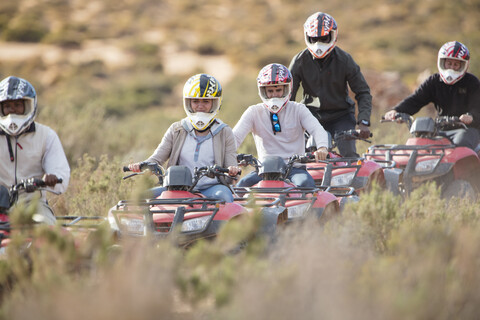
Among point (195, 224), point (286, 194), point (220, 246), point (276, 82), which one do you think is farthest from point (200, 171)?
point (220, 246)

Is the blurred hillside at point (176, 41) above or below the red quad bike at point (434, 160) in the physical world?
above

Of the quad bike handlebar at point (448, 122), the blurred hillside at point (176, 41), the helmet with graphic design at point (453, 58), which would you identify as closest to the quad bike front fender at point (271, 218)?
the quad bike handlebar at point (448, 122)

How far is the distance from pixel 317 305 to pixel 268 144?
5.75 m

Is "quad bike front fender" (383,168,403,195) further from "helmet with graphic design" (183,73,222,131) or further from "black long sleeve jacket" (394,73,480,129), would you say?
"helmet with graphic design" (183,73,222,131)

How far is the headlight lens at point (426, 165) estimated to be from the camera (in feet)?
35.9

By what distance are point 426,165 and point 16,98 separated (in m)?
6.25

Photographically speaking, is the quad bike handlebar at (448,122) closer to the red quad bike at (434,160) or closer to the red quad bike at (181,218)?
the red quad bike at (434,160)

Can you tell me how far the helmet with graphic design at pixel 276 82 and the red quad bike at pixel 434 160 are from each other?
1.87m

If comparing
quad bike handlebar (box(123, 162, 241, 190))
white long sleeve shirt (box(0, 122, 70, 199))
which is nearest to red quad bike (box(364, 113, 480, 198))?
quad bike handlebar (box(123, 162, 241, 190))

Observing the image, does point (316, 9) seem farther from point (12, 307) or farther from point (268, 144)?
point (12, 307)

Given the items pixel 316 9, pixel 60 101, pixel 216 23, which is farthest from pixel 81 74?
pixel 60 101

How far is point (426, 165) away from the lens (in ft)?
36.0

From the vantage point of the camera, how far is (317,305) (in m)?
4.50

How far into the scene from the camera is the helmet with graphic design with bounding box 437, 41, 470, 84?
1170cm
